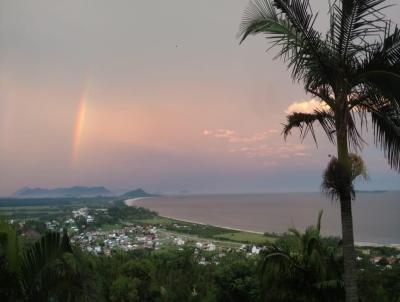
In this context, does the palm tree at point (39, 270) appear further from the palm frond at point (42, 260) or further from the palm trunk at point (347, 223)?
the palm trunk at point (347, 223)

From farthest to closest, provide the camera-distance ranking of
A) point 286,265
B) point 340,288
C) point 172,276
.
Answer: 1. point 172,276
2. point 340,288
3. point 286,265

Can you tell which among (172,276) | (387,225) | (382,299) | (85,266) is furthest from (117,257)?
(387,225)

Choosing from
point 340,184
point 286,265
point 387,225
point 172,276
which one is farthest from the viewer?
point 387,225

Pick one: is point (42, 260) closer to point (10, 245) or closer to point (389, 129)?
point (10, 245)

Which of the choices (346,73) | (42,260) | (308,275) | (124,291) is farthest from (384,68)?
(124,291)

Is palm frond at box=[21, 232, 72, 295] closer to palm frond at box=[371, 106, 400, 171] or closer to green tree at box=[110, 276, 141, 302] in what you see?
palm frond at box=[371, 106, 400, 171]

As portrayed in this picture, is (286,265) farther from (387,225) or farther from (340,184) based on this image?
(387,225)

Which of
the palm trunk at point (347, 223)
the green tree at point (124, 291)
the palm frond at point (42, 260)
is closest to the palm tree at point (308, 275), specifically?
the palm trunk at point (347, 223)
